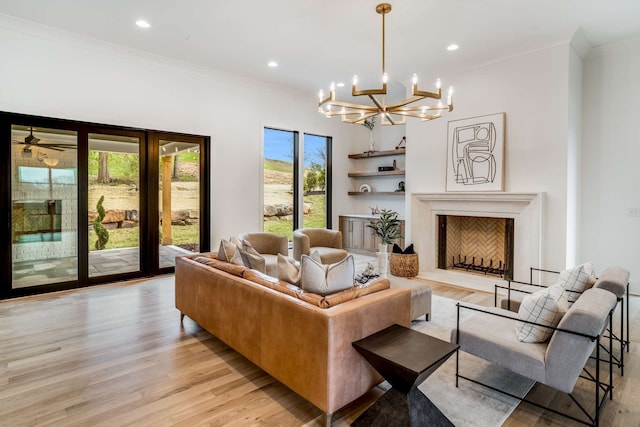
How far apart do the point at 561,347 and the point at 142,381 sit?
2778mm

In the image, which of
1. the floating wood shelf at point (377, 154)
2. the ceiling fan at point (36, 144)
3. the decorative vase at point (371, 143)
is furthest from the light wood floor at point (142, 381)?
the decorative vase at point (371, 143)

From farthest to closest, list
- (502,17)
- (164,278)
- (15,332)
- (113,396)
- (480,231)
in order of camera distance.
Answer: (480,231)
(164,278)
(502,17)
(15,332)
(113,396)

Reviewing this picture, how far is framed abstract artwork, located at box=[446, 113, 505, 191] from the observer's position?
16.6 feet

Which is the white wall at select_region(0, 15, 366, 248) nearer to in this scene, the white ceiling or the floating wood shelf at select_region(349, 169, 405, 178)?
the white ceiling

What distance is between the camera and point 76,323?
360 centimetres

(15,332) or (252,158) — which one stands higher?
(252,158)

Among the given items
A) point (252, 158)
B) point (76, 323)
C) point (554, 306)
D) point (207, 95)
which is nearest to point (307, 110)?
point (252, 158)

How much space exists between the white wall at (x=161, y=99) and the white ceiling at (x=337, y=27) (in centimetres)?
29

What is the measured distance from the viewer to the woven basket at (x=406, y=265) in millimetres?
5746

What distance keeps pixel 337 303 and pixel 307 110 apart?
609 cm

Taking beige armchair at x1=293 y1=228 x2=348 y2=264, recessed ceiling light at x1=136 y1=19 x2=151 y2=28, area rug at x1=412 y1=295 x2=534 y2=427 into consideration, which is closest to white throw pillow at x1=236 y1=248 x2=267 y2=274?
area rug at x1=412 y1=295 x2=534 y2=427

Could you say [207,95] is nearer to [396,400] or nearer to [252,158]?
[252,158]

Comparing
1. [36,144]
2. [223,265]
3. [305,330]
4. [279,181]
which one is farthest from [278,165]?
[305,330]

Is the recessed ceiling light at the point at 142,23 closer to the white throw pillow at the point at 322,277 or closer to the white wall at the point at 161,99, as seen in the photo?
the white wall at the point at 161,99
